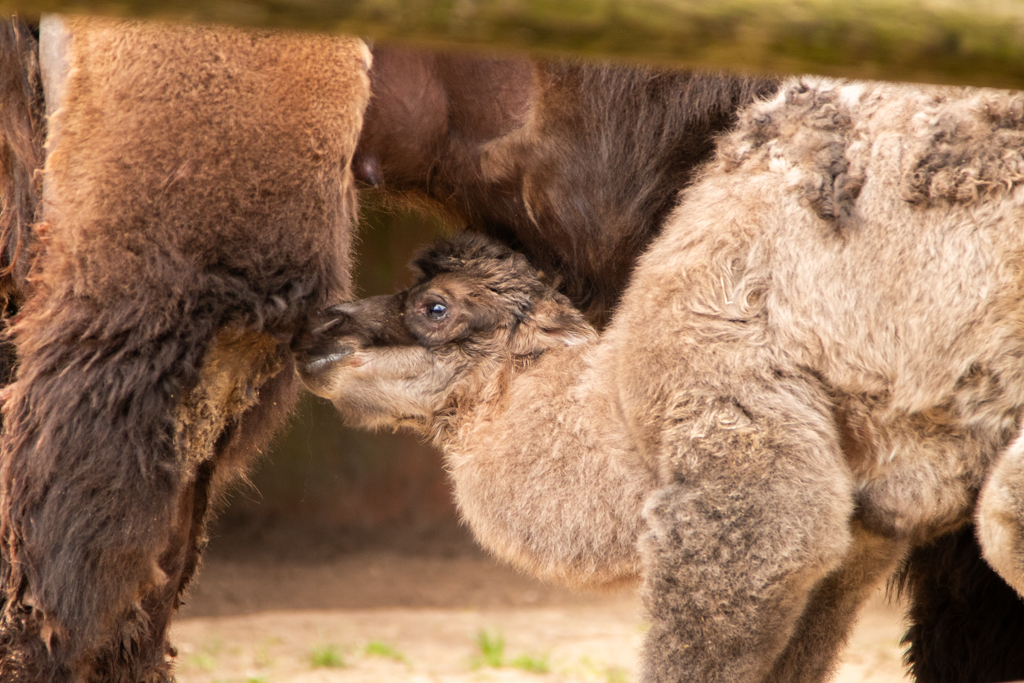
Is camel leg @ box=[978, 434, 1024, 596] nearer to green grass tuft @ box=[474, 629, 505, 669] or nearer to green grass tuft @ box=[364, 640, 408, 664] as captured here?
green grass tuft @ box=[474, 629, 505, 669]

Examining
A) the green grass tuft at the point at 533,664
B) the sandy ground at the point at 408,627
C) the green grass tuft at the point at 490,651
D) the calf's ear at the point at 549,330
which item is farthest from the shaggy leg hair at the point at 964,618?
the green grass tuft at the point at 490,651

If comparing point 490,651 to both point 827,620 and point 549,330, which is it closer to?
point 549,330

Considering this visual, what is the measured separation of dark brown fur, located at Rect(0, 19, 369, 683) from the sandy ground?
2.72 m

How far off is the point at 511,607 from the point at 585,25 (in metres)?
6.54

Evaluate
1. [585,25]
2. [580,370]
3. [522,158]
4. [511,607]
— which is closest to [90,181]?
[522,158]

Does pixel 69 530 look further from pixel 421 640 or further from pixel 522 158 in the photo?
pixel 421 640

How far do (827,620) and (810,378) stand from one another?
79cm

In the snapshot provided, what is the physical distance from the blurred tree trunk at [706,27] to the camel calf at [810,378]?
116 cm

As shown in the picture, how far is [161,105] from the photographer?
249 centimetres

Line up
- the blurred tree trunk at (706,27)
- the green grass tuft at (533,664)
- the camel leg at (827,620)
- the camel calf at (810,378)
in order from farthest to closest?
the green grass tuft at (533,664) < the camel leg at (827,620) < the camel calf at (810,378) < the blurred tree trunk at (706,27)

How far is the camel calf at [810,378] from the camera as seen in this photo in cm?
241

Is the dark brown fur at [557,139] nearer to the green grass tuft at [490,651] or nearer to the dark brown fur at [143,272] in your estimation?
the dark brown fur at [143,272]

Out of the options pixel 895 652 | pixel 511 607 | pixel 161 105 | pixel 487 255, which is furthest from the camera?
pixel 511 607

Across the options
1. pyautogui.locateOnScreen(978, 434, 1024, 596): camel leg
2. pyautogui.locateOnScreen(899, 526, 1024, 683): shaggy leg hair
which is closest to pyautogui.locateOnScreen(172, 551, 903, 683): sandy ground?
pyautogui.locateOnScreen(899, 526, 1024, 683): shaggy leg hair
